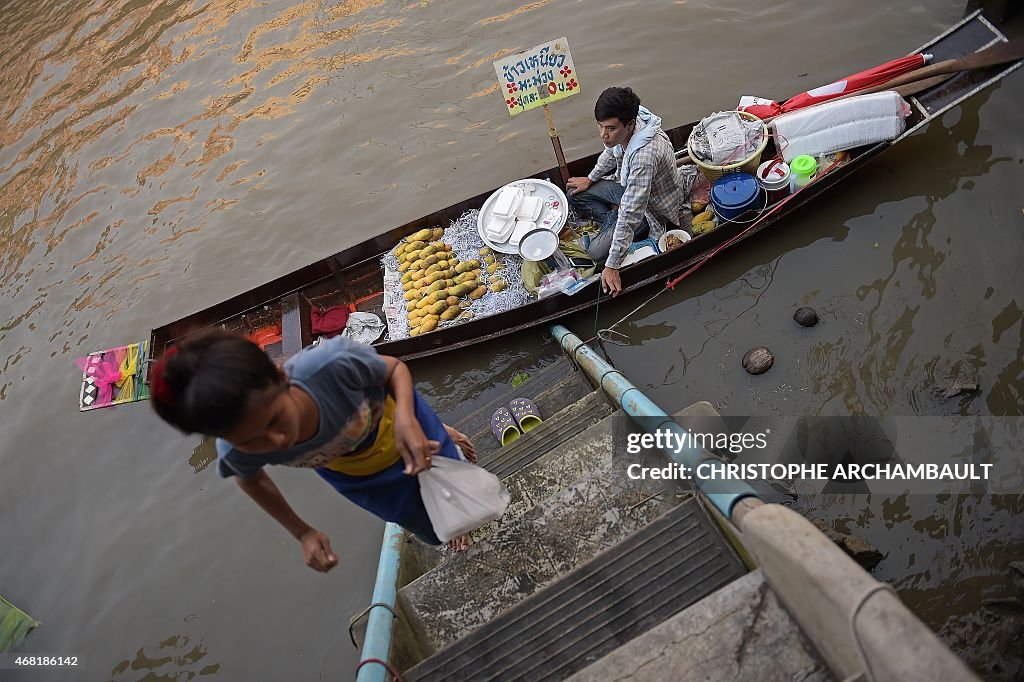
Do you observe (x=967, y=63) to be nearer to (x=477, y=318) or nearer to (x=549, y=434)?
(x=477, y=318)

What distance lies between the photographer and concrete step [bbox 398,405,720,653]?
11.2 feet

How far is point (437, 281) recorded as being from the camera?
6.17 m

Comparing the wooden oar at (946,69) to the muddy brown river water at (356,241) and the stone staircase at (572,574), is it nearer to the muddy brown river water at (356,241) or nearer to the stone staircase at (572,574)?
the muddy brown river water at (356,241)

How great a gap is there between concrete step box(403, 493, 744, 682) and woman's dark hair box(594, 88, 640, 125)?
302 cm

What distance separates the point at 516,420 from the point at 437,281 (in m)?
1.93

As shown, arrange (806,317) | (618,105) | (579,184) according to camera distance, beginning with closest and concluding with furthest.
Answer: (618,105)
(806,317)
(579,184)

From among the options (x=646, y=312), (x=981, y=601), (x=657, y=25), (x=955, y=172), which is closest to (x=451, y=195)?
(x=646, y=312)

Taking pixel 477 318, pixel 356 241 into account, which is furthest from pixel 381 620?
pixel 356 241

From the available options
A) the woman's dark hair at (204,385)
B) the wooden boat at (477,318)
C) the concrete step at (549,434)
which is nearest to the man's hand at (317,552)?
the woman's dark hair at (204,385)

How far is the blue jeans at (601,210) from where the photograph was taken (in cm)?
577

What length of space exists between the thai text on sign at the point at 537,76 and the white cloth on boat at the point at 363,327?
2.34 meters

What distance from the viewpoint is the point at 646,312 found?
599 cm

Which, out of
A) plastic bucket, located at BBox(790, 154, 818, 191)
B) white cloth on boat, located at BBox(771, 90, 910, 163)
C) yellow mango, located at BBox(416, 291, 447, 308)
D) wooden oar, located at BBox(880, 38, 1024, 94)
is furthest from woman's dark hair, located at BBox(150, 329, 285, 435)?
wooden oar, located at BBox(880, 38, 1024, 94)

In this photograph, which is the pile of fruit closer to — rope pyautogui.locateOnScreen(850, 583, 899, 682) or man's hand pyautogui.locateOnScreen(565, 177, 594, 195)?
man's hand pyautogui.locateOnScreen(565, 177, 594, 195)
